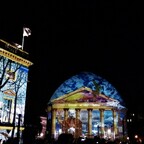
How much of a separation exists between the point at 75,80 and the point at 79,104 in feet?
23.0

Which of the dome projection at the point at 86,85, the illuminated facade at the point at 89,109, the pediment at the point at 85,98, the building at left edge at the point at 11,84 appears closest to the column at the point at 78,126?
the illuminated facade at the point at 89,109

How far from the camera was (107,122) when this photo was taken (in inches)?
2483

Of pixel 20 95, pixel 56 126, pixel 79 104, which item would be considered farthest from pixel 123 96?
pixel 20 95

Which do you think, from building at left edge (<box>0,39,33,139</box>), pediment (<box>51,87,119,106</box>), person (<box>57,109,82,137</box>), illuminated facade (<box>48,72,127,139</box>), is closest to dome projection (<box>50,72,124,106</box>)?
illuminated facade (<box>48,72,127,139</box>)

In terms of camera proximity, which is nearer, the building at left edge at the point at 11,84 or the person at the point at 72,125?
the building at left edge at the point at 11,84

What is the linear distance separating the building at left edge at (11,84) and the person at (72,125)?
24.7m

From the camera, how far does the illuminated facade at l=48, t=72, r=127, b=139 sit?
202ft

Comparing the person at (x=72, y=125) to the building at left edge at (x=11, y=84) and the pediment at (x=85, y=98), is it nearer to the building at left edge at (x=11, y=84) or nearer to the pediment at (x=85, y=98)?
the pediment at (x=85, y=98)

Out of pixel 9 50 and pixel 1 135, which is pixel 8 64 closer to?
pixel 9 50

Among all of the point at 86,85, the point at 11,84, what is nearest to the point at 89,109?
the point at 86,85

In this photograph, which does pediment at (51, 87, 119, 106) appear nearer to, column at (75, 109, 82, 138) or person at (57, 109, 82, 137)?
column at (75, 109, 82, 138)

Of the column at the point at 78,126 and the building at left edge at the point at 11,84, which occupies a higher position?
the building at left edge at the point at 11,84

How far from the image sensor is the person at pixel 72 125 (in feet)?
205

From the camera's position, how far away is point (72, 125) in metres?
63.3
